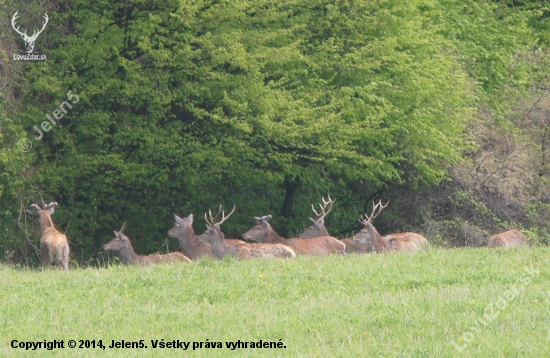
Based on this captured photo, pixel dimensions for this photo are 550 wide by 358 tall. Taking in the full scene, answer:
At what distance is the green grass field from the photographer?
809cm

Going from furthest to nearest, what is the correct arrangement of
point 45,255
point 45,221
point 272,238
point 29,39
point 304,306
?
point 29,39
point 272,238
point 45,221
point 45,255
point 304,306

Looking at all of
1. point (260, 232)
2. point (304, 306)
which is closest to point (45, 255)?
point (260, 232)

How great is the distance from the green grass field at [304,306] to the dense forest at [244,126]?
6.60 m

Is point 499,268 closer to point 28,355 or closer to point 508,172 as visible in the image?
point 28,355

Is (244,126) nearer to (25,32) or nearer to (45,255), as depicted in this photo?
(25,32)

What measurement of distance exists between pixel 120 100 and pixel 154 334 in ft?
38.9

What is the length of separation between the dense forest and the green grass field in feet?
21.6

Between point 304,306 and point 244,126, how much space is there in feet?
31.6

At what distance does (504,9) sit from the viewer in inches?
1165

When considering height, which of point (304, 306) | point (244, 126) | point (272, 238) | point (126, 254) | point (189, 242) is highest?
point (304, 306)

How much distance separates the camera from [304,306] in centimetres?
988

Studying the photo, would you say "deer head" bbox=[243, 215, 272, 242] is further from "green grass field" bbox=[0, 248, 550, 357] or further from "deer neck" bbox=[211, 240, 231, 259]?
"green grass field" bbox=[0, 248, 550, 357]

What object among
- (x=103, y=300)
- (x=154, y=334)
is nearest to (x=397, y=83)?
(x=103, y=300)

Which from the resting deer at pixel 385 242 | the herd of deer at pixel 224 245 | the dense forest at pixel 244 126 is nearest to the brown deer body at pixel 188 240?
the herd of deer at pixel 224 245
